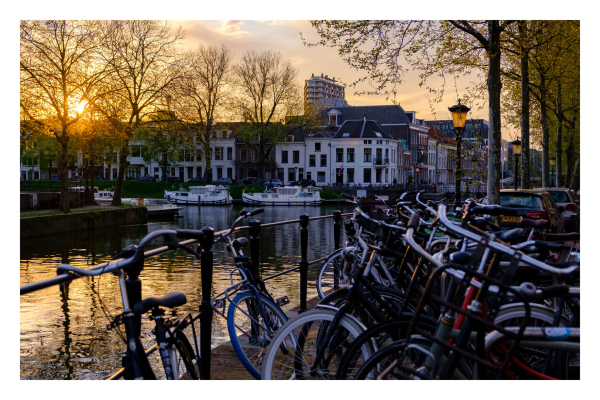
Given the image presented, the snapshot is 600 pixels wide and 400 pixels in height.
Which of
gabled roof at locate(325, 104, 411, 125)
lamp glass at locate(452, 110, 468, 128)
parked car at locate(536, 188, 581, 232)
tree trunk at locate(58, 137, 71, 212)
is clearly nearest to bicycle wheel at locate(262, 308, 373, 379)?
lamp glass at locate(452, 110, 468, 128)

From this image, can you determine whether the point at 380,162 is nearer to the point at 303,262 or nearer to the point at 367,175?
the point at 367,175

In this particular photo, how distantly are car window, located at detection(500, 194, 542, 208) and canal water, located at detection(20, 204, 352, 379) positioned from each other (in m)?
4.22

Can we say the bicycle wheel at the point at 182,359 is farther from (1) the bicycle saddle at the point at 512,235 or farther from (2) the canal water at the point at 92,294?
(1) the bicycle saddle at the point at 512,235

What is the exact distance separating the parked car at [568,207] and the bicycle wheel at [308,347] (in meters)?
14.3

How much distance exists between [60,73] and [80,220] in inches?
261

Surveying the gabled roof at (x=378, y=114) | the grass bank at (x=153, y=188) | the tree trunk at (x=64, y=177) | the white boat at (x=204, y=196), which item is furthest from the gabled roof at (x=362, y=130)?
the tree trunk at (x=64, y=177)

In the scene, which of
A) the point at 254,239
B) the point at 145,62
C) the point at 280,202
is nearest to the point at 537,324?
the point at 254,239

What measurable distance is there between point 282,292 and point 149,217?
25717 millimetres

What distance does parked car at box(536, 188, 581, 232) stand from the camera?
1645cm

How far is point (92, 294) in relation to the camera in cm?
1087

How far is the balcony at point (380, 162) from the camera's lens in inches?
2879

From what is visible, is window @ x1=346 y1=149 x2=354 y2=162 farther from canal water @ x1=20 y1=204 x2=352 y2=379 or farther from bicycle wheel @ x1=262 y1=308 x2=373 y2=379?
bicycle wheel @ x1=262 y1=308 x2=373 y2=379
